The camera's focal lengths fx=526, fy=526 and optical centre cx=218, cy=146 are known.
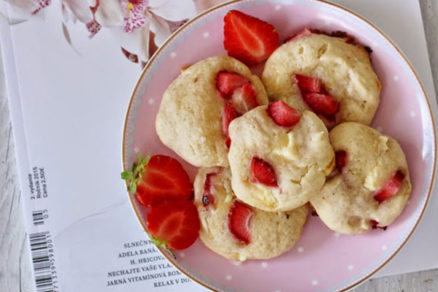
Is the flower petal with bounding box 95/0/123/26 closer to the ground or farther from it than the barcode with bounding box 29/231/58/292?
farther from it

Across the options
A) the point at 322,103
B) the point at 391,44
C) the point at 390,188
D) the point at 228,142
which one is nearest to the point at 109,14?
the point at 228,142

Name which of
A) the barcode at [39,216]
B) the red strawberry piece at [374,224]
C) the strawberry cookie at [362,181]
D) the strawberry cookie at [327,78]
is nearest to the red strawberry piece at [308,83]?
the strawberry cookie at [327,78]

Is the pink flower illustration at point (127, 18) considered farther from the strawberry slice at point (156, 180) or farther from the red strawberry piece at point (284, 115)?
the red strawberry piece at point (284, 115)

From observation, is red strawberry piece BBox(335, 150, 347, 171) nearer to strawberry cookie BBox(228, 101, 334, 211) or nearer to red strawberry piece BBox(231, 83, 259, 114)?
strawberry cookie BBox(228, 101, 334, 211)

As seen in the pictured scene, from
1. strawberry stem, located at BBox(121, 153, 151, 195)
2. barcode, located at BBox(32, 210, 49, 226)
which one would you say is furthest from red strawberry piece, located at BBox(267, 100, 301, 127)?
barcode, located at BBox(32, 210, 49, 226)

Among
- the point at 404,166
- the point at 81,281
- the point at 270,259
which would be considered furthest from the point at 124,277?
the point at 404,166

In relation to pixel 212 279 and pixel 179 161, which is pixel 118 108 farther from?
pixel 212 279

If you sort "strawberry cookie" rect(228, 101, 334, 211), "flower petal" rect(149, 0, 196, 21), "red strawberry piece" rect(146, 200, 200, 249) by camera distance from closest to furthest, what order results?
"strawberry cookie" rect(228, 101, 334, 211) < "red strawberry piece" rect(146, 200, 200, 249) < "flower petal" rect(149, 0, 196, 21)

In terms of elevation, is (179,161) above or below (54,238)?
above
